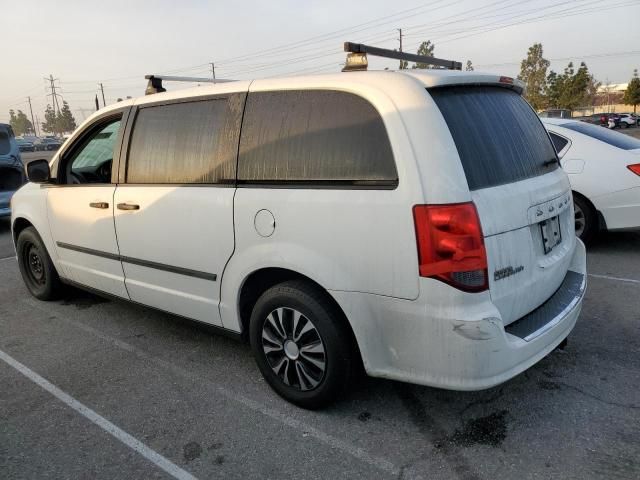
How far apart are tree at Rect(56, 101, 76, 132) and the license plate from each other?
126m

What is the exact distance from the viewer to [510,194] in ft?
8.48

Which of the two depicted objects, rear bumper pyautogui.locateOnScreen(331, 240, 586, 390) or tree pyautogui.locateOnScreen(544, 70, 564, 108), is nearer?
rear bumper pyautogui.locateOnScreen(331, 240, 586, 390)

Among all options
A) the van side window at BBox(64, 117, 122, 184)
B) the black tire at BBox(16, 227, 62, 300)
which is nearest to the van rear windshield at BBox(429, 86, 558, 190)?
the van side window at BBox(64, 117, 122, 184)

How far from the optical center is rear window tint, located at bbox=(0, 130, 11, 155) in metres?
9.97

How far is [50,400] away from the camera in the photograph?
3.23m

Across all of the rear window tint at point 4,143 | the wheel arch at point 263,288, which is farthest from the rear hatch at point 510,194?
the rear window tint at point 4,143

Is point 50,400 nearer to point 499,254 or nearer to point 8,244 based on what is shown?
point 499,254

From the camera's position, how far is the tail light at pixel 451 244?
7.64 ft

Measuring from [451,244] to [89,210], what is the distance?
2882 millimetres

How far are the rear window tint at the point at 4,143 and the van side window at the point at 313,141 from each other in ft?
29.0

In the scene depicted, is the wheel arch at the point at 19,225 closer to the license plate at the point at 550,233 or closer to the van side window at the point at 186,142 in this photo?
the van side window at the point at 186,142

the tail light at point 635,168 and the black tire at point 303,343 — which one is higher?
the tail light at point 635,168

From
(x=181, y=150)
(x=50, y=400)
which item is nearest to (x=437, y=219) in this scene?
(x=181, y=150)

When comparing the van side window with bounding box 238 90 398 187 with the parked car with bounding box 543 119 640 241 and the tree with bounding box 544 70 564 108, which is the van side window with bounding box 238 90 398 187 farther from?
the tree with bounding box 544 70 564 108
